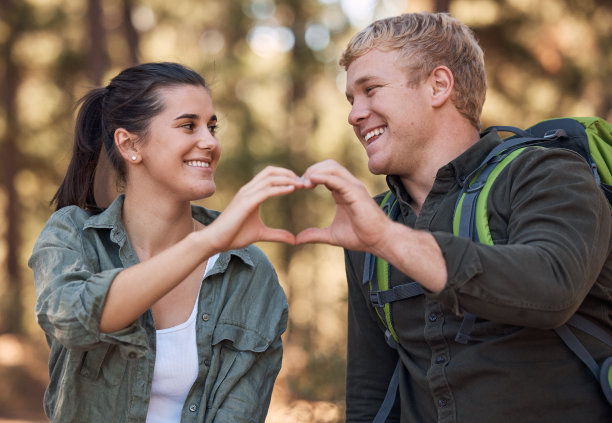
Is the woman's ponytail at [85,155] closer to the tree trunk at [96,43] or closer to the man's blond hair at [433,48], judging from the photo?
the man's blond hair at [433,48]

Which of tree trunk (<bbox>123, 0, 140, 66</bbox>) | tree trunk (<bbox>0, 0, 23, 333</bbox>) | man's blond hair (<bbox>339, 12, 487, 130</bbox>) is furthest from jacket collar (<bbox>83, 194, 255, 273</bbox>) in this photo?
tree trunk (<bbox>0, 0, 23, 333</bbox>)

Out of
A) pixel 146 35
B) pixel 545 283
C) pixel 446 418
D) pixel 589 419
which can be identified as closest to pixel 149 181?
pixel 446 418

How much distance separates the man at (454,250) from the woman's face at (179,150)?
764mm

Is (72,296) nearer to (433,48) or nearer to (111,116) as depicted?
(111,116)

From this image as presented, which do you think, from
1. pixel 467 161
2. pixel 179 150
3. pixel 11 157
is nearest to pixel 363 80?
pixel 467 161

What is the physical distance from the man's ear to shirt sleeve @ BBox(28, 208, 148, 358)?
5.33 ft

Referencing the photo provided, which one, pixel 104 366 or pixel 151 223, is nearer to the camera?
pixel 104 366

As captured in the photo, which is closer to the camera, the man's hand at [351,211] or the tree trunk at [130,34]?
the man's hand at [351,211]

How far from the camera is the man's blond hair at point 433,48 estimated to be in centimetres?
298

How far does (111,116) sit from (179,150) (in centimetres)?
52

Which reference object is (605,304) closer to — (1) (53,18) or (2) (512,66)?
(2) (512,66)

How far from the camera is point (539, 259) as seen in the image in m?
1.99

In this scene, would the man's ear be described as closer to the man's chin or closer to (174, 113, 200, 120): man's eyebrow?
the man's chin

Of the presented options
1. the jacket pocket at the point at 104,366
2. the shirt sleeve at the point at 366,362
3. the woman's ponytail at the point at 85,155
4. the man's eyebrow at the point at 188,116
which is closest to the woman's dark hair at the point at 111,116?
the woman's ponytail at the point at 85,155
